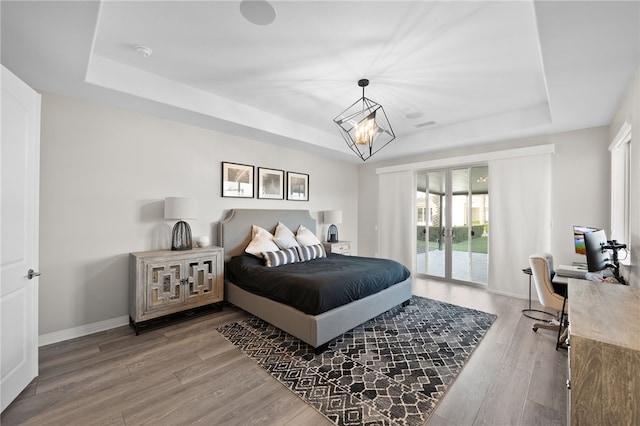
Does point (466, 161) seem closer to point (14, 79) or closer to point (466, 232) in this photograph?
point (466, 232)

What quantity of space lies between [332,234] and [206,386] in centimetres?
370

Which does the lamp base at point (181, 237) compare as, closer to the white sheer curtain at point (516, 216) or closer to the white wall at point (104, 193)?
the white wall at point (104, 193)

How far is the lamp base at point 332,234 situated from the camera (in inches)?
214

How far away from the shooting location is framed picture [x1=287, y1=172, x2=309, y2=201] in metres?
4.97

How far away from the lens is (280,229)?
175 inches

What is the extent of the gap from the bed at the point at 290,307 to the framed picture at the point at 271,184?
1.02 feet

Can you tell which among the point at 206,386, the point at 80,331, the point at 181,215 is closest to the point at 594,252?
the point at 206,386

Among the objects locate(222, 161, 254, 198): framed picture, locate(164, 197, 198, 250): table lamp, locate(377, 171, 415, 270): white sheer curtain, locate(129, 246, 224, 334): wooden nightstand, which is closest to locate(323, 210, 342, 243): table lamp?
locate(377, 171, 415, 270): white sheer curtain

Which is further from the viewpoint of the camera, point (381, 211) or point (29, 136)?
point (381, 211)

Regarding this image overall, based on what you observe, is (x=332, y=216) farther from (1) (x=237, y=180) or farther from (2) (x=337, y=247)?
(1) (x=237, y=180)

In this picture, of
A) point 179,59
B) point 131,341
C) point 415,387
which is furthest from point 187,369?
point 179,59

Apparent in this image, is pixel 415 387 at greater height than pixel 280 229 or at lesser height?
lesser

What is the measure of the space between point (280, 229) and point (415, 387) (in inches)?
117

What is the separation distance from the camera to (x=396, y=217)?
5.79 meters
